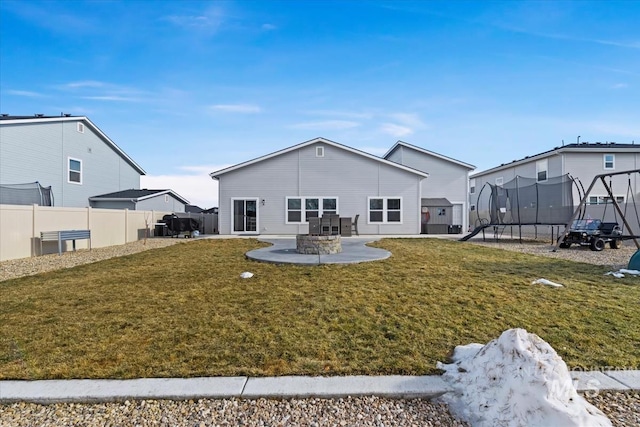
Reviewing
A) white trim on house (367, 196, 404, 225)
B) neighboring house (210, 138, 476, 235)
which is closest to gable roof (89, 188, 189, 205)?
neighboring house (210, 138, 476, 235)

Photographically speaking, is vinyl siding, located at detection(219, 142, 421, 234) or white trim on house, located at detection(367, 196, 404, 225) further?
white trim on house, located at detection(367, 196, 404, 225)

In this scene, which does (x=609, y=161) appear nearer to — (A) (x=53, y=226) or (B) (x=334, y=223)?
(B) (x=334, y=223)

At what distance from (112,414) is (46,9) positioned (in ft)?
42.8

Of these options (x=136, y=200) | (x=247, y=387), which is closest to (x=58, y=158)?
(x=136, y=200)

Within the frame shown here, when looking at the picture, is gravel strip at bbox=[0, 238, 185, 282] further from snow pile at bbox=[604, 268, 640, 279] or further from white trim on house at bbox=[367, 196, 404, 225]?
snow pile at bbox=[604, 268, 640, 279]

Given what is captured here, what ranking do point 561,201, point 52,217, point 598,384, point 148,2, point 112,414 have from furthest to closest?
1. point 561,201
2. point 52,217
3. point 148,2
4. point 598,384
5. point 112,414

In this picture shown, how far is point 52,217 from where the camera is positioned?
37.6 feet

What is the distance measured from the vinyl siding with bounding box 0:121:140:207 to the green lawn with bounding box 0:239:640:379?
39.9ft

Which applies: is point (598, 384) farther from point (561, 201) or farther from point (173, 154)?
point (173, 154)

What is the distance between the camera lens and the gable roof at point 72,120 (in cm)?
1563

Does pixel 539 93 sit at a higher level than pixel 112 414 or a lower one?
higher

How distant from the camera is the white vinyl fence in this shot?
9859mm

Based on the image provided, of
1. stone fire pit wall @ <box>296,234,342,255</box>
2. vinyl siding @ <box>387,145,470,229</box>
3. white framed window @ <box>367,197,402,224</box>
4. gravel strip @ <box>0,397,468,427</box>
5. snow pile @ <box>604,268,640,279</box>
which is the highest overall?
vinyl siding @ <box>387,145,470,229</box>

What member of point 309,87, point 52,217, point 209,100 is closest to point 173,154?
point 209,100
